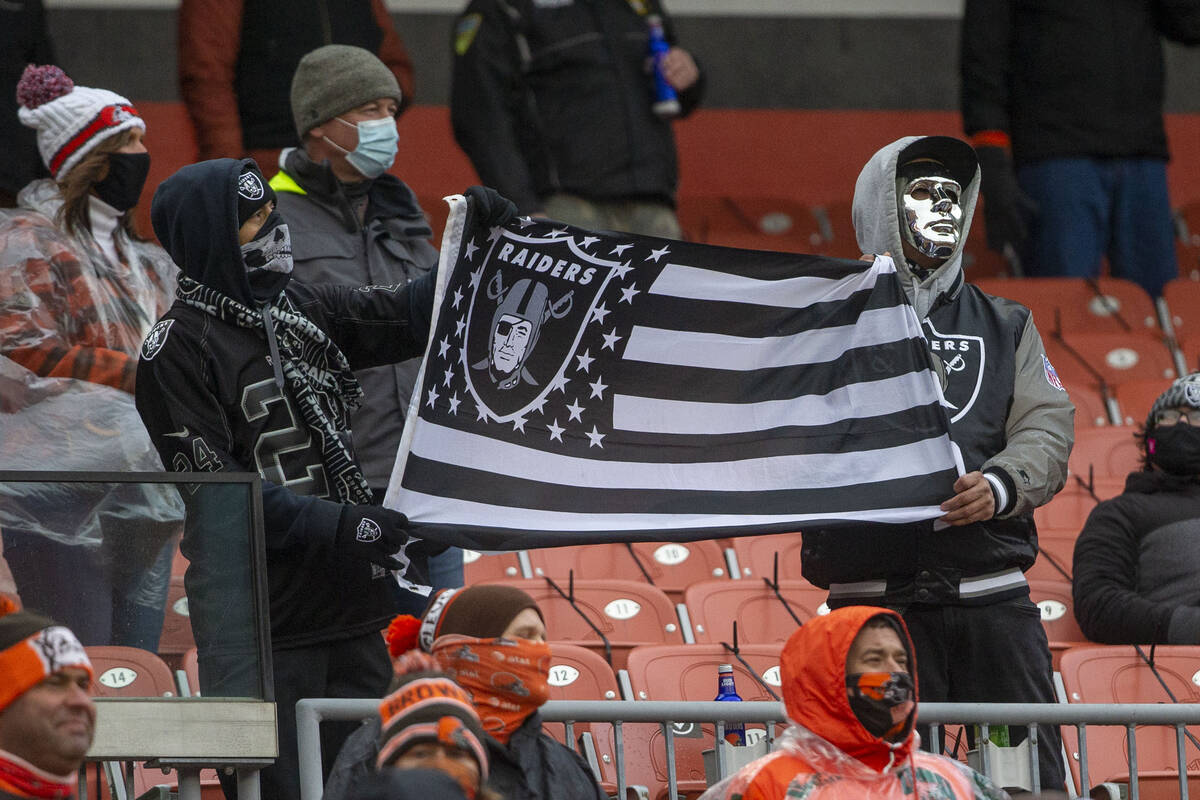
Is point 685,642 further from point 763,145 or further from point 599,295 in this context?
point 763,145

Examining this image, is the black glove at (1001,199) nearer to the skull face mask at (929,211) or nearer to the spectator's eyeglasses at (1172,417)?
the spectator's eyeglasses at (1172,417)

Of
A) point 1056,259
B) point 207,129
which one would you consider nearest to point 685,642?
point 207,129

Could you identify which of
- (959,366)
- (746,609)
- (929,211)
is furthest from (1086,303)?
(959,366)

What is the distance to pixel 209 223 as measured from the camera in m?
4.23

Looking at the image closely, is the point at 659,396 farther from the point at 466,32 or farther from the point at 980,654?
the point at 466,32

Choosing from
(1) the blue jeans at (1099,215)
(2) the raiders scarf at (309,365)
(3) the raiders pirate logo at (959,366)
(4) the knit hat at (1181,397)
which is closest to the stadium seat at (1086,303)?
(1) the blue jeans at (1099,215)

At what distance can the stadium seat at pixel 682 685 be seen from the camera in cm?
478

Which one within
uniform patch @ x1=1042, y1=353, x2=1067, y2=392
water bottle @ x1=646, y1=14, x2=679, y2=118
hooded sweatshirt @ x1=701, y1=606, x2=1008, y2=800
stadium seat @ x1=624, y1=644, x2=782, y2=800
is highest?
water bottle @ x1=646, y1=14, x2=679, y2=118

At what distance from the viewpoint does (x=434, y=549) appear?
447 centimetres

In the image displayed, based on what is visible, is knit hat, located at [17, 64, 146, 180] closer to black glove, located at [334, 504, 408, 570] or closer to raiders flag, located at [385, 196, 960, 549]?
raiders flag, located at [385, 196, 960, 549]

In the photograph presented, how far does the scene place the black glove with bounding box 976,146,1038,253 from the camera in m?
8.23

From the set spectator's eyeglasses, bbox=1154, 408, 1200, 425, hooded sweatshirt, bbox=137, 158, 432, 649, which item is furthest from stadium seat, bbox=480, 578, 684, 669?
spectator's eyeglasses, bbox=1154, 408, 1200, 425

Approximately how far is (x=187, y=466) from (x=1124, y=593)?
294 cm

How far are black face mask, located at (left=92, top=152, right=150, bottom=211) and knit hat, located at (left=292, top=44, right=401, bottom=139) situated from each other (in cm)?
44
